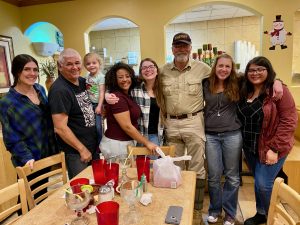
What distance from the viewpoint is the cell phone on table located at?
109 cm

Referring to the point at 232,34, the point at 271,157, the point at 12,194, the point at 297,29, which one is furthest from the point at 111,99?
the point at 232,34

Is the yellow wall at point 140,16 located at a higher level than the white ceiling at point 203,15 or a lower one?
lower

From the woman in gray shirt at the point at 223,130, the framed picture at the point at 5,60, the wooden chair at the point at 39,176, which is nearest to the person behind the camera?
the wooden chair at the point at 39,176

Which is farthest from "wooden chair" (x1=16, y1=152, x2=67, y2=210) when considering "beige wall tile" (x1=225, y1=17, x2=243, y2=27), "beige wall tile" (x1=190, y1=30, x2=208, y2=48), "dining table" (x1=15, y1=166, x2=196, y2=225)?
"beige wall tile" (x1=225, y1=17, x2=243, y2=27)

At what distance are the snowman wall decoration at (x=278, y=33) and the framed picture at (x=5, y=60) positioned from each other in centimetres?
356

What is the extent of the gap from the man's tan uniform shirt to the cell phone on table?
Answer: 1.04 m

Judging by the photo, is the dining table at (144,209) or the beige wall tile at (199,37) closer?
the dining table at (144,209)

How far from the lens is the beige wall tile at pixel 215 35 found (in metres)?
6.13

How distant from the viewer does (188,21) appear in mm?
6141

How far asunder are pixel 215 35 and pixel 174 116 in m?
4.70

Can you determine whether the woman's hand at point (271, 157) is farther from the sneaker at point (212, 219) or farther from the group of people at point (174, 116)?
the sneaker at point (212, 219)

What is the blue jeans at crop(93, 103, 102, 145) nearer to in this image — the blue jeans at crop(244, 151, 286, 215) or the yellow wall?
the blue jeans at crop(244, 151, 286, 215)

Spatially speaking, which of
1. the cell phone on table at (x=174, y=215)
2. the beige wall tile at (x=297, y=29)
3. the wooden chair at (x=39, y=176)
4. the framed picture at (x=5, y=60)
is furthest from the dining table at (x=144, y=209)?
the beige wall tile at (x=297, y=29)

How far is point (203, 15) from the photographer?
18.1 ft
